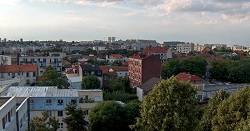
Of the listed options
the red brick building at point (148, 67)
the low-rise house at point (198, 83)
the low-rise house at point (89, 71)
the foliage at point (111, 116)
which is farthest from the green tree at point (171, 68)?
Result: the foliage at point (111, 116)

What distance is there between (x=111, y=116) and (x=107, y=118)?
1.69ft

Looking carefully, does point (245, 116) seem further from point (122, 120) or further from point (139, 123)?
point (122, 120)

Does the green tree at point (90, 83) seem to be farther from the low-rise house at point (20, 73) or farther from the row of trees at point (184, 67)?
the row of trees at point (184, 67)

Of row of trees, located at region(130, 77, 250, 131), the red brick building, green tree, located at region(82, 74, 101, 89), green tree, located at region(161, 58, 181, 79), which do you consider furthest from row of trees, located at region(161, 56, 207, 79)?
row of trees, located at region(130, 77, 250, 131)

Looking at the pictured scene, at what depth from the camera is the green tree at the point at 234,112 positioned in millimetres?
20203

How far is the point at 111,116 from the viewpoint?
98.4 ft

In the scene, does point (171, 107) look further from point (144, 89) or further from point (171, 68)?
point (171, 68)

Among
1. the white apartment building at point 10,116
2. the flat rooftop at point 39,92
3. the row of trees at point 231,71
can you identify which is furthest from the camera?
the row of trees at point 231,71

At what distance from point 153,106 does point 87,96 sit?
52.5 feet

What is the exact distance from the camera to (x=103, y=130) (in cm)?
2977

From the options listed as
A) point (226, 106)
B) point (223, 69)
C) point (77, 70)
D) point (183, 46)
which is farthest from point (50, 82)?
point (183, 46)

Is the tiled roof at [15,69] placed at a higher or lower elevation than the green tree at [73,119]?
higher

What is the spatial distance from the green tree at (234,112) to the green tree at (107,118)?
11.6 meters

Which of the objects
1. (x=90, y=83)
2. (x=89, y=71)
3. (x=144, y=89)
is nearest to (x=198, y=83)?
(x=144, y=89)
